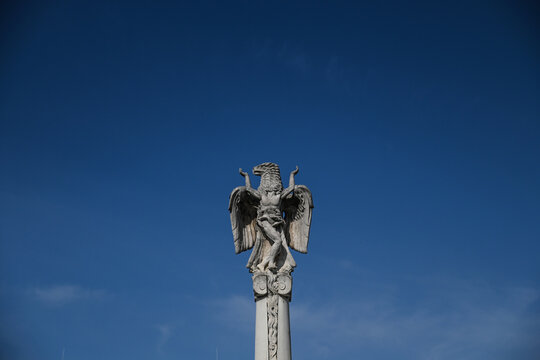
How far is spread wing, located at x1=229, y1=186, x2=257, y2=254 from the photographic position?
17.9 m

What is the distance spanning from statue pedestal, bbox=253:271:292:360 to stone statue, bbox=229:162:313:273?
500mm

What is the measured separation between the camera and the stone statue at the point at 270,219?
1731 centimetres

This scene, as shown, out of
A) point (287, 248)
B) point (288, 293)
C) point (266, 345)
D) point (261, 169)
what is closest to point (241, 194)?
point (261, 169)

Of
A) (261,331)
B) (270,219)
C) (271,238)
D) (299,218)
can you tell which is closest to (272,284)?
(261,331)

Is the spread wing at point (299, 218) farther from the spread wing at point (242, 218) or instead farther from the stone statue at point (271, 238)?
the spread wing at point (242, 218)

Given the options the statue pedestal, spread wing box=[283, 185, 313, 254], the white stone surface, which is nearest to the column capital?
the statue pedestal

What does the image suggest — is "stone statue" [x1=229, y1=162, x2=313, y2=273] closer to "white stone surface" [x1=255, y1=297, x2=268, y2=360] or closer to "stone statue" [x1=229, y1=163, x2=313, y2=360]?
"stone statue" [x1=229, y1=163, x2=313, y2=360]

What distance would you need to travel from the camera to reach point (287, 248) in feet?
56.9

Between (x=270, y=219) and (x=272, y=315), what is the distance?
9.97 ft

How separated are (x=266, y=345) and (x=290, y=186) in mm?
5133

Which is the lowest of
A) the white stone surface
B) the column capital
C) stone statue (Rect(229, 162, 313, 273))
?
the white stone surface

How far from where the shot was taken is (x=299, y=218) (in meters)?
18.2

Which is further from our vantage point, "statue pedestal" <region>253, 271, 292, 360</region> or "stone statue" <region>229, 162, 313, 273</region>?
"stone statue" <region>229, 162, 313, 273</region>

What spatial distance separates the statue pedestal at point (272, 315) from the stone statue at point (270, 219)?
1.64 feet
